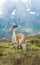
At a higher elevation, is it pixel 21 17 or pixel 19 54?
pixel 21 17

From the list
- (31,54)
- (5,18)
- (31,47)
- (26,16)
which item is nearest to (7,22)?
(5,18)

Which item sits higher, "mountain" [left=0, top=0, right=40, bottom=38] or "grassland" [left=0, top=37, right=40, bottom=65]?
"mountain" [left=0, top=0, right=40, bottom=38]

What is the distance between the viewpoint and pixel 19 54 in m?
6.37

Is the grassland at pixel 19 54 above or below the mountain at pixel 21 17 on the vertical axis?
below

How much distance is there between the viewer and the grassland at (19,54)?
577 cm

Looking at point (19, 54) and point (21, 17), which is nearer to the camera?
point (19, 54)

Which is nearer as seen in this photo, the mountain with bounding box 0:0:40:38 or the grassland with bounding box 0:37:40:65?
the grassland with bounding box 0:37:40:65

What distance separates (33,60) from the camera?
5.73m

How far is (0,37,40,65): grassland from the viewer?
18.9 ft

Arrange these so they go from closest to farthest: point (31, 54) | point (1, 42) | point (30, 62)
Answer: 1. point (30, 62)
2. point (31, 54)
3. point (1, 42)

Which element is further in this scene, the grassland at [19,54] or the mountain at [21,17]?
the mountain at [21,17]

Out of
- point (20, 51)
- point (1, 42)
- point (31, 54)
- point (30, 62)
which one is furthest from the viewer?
point (1, 42)

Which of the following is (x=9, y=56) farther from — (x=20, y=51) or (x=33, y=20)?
(x=33, y=20)

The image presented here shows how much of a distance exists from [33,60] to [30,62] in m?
0.09
